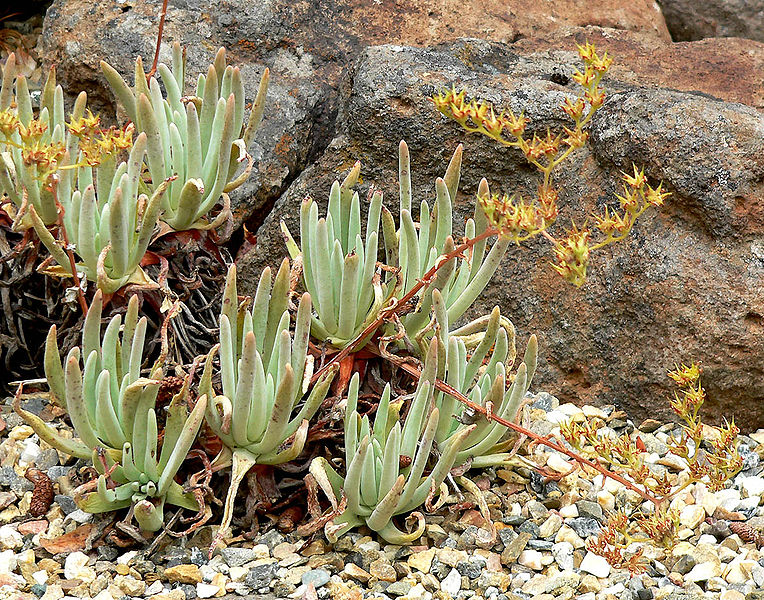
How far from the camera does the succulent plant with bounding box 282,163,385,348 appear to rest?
2.22 meters

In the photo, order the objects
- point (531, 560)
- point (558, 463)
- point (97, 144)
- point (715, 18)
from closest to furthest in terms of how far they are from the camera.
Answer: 1. point (97, 144)
2. point (531, 560)
3. point (558, 463)
4. point (715, 18)

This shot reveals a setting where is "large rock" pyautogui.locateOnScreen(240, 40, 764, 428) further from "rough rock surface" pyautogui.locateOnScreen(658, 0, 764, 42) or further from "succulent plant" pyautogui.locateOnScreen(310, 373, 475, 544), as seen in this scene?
"rough rock surface" pyautogui.locateOnScreen(658, 0, 764, 42)

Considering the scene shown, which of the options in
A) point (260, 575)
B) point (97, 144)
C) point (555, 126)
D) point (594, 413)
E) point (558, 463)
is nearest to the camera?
Result: point (97, 144)

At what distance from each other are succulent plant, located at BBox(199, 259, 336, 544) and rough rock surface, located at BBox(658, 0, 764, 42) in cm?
349

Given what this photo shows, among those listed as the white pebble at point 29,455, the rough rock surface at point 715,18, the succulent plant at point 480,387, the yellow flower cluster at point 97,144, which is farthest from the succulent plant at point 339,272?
the rough rock surface at point 715,18

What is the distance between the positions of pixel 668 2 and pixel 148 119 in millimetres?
3421

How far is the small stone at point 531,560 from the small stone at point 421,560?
0.20m

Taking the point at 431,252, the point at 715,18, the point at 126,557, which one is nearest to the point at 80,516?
the point at 126,557

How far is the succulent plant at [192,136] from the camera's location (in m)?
2.42

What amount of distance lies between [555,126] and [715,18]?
2432mm

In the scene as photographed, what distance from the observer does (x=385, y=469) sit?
2.04 m

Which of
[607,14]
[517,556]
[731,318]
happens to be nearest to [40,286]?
[517,556]

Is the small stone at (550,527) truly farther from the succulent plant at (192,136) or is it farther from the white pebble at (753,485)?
the succulent plant at (192,136)

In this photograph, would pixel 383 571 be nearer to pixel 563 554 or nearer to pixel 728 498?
pixel 563 554
